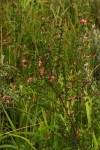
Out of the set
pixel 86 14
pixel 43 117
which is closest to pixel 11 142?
pixel 43 117

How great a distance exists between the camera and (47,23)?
262cm

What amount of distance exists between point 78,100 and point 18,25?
1.44 m

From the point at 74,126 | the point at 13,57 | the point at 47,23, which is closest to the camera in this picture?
the point at 74,126

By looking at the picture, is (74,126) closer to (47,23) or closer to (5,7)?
(47,23)

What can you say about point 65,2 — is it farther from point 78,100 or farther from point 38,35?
point 78,100

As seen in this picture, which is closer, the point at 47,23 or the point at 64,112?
the point at 64,112

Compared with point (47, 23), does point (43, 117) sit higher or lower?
lower

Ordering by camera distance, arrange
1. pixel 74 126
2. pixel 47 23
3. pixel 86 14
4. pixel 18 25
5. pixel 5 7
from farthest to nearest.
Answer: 1. pixel 86 14
2. pixel 5 7
3. pixel 18 25
4. pixel 47 23
5. pixel 74 126

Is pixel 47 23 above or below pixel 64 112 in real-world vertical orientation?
above

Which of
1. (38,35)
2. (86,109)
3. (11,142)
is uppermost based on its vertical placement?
(38,35)

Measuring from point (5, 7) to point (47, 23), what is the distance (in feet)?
4.43

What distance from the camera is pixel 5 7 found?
3867 millimetres

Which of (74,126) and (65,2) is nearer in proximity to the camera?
(74,126)

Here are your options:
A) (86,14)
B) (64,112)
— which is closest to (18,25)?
(86,14)
